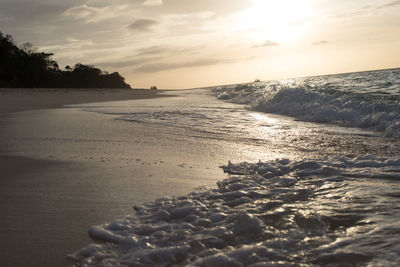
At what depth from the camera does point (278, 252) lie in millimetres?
2105

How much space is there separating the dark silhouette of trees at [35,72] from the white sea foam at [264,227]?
42496 millimetres

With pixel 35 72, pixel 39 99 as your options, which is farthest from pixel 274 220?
pixel 35 72

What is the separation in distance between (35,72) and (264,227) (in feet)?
162

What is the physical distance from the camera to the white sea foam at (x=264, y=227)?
6.79 ft

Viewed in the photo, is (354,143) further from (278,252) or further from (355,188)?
(278,252)

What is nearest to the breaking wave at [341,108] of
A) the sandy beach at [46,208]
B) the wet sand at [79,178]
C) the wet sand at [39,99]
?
the wet sand at [79,178]

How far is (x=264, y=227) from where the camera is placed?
2459 millimetres

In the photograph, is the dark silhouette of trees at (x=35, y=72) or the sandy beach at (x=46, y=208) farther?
the dark silhouette of trees at (x=35, y=72)

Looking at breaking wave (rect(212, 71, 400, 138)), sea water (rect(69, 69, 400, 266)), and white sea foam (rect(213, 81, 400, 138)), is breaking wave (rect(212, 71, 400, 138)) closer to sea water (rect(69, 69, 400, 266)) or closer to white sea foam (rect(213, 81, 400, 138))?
white sea foam (rect(213, 81, 400, 138))

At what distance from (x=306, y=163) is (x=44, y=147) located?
3818 millimetres

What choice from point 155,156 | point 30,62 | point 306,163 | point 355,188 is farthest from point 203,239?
point 30,62

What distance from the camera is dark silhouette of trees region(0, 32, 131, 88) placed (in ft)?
140

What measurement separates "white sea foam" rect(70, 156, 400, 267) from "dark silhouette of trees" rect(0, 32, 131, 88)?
139 feet

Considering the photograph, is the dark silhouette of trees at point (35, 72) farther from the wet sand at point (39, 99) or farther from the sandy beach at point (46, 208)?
the sandy beach at point (46, 208)
